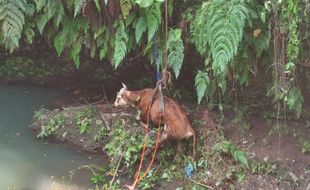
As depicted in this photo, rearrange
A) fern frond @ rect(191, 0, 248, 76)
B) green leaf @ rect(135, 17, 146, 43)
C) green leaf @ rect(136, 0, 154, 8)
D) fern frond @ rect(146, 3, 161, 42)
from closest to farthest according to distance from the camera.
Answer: fern frond @ rect(191, 0, 248, 76)
green leaf @ rect(136, 0, 154, 8)
fern frond @ rect(146, 3, 161, 42)
green leaf @ rect(135, 17, 146, 43)

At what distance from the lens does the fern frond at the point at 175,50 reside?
4.43 meters

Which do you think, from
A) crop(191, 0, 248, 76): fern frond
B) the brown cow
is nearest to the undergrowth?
the brown cow

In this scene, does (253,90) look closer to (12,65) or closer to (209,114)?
(209,114)

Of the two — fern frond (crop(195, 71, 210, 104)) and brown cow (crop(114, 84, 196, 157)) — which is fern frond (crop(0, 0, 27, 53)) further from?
fern frond (crop(195, 71, 210, 104))

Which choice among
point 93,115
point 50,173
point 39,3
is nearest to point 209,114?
point 93,115

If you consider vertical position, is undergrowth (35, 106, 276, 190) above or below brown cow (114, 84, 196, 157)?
below

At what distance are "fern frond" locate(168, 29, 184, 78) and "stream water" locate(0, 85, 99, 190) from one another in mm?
1321

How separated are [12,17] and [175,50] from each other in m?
1.62

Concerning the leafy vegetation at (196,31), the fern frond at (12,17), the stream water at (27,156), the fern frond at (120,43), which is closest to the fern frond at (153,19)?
the leafy vegetation at (196,31)

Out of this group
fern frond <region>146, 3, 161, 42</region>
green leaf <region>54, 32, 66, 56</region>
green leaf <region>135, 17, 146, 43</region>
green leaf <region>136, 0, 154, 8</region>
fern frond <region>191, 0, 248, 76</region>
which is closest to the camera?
fern frond <region>191, 0, 248, 76</region>

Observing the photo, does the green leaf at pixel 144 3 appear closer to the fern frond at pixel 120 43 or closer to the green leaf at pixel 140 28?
the green leaf at pixel 140 28

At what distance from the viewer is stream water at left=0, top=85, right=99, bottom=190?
15.0ft

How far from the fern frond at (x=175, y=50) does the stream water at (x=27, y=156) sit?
132cm

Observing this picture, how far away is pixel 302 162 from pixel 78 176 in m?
2.12
